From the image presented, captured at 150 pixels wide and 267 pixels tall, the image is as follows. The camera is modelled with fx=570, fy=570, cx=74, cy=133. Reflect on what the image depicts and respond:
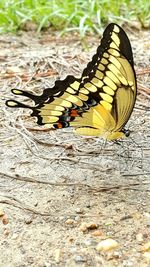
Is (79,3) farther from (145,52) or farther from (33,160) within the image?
(33,160)

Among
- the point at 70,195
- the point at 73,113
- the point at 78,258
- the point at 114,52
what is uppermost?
the point at 114,52

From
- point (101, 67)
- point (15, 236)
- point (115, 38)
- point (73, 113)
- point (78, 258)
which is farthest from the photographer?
point (73, 113)

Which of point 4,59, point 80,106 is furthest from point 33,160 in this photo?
point 4,59

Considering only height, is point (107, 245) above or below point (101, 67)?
below

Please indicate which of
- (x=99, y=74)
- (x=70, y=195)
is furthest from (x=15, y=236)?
(x=99, y=74)

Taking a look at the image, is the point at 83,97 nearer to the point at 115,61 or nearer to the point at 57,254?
the point at 115,61

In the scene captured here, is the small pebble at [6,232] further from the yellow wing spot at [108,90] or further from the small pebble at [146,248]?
the yellow wing spot at [108,90]

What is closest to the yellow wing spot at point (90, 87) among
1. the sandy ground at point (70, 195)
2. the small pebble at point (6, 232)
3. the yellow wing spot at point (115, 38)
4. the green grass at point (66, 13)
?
the yellow wing spot at point (115, 38)
